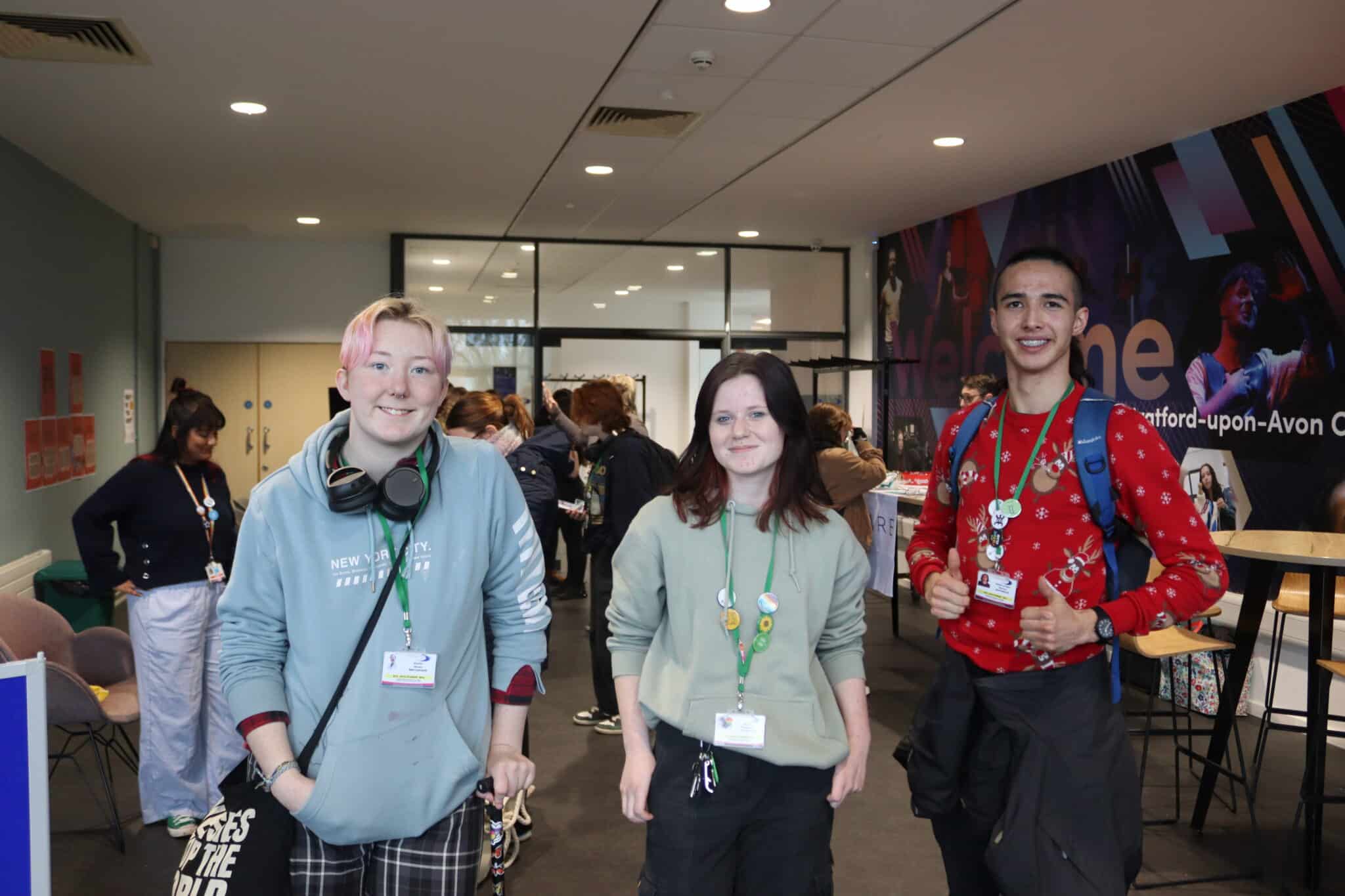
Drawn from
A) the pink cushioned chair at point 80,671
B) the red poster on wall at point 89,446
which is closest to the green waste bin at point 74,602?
the red poster on wall at point 89,446

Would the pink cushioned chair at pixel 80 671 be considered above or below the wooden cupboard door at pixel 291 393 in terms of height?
below

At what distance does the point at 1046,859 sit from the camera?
6.40ft

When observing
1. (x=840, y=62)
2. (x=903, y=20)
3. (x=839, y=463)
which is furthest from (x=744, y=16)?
(x=839, y=463)

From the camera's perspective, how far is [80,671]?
3.96 metres

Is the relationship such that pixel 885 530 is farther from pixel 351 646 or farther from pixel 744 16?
pixel 351 646

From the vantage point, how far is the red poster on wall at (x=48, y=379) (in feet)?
21.2

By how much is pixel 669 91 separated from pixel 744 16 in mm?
1062

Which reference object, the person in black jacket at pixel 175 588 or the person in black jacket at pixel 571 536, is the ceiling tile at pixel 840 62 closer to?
the person in black jacket at pixel 175 588

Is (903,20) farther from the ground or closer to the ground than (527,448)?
farther from the ground

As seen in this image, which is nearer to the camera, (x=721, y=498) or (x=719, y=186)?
(x=721, y=498)

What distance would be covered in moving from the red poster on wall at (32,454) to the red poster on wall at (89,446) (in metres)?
1.00

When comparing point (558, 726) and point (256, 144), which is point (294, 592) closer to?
point (558, 726)

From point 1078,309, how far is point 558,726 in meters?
3.53

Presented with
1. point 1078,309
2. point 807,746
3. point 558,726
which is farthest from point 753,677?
point 558,726
